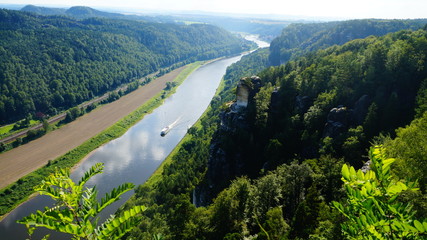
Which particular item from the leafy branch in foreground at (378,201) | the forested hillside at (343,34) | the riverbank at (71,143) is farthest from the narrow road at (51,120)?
the leafy branch in foreground at (378,201)

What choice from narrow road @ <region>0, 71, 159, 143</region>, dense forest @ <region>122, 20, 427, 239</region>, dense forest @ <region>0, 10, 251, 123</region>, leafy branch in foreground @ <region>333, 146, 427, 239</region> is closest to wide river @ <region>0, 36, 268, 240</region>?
dense forest @ <region>122, 20, 427, 239</region>

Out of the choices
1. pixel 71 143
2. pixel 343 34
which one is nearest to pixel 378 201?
pixel 71 143

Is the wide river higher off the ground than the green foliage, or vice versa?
the green foliage

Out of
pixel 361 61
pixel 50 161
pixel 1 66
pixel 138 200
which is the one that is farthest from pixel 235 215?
pixel 1 66

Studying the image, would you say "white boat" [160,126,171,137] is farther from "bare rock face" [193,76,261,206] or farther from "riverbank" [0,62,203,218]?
"bare rock face" [193,76,261,206]

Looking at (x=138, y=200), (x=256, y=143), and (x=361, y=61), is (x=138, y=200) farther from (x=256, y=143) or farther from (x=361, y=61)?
(x=361, y=61)

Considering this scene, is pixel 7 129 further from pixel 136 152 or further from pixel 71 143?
pixel 136 152
